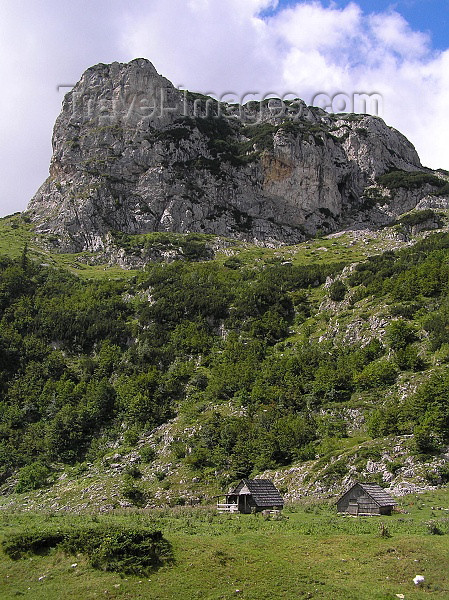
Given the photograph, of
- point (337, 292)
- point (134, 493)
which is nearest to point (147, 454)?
point (134, 493)

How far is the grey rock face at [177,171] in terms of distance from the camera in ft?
497

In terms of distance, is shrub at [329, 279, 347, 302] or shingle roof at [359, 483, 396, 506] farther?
shrub at [329, 279, 347, 302]

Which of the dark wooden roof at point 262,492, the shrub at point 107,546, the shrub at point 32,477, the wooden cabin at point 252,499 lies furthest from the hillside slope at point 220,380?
the shrub at point 107,546

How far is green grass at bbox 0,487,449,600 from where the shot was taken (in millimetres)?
18094

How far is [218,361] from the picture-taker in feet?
242

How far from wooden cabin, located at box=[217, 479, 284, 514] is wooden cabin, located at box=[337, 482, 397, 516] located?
545 cm

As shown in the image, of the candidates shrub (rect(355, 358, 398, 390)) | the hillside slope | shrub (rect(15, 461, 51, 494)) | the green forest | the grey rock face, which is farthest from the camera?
the grey rock face

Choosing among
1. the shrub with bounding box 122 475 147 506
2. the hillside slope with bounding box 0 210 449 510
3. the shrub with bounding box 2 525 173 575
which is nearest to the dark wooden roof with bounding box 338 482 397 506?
the hillside slope with bounding box 0 210 449 510

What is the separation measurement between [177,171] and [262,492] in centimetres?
13520

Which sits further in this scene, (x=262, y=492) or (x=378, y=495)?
(x=262, y=492)

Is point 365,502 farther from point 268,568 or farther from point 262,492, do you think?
point 268,568

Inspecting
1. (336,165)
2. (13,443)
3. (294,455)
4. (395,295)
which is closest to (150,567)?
(294,455)

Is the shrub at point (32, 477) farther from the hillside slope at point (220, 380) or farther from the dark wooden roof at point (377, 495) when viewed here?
the dark wooden roof at point (377, 495)

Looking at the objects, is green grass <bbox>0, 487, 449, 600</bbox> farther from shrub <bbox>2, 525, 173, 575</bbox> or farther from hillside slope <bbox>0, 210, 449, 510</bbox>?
hillside slope <bbox>0, 210, 449, 510</bbox>
